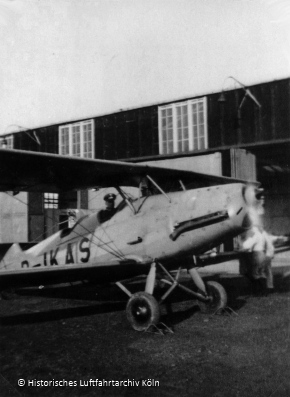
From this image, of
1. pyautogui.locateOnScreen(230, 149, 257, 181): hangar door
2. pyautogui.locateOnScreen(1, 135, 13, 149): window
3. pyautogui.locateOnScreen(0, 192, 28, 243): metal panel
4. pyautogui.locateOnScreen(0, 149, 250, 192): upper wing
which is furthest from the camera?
pyautogui.locateOnScreen(1, 135, 13, 149): window

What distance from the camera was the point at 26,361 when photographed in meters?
4.47

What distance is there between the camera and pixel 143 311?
559 cm

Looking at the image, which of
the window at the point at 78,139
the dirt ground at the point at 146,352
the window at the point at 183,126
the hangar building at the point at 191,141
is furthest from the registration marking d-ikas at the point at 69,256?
the window at the point at 78,139

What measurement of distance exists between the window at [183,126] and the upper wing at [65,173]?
19.7 feet

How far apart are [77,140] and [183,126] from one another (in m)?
4.88

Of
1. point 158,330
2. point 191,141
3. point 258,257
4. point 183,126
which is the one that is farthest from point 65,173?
point 183,126

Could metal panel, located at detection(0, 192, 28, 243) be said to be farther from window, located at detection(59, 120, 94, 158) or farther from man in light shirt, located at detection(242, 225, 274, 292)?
man in light shirt, located at detection(242, 225, 274, 292)

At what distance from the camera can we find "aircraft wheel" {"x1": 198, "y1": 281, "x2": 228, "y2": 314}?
6562 millimetres

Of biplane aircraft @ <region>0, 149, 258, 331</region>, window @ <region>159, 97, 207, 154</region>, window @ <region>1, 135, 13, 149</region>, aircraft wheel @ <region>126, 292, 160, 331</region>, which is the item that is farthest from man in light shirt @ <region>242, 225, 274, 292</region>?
window @ <region>1, 135, 13, 149</region>

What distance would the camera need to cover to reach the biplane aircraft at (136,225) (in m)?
5.60

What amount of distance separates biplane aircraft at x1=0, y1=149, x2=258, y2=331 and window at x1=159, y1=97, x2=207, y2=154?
6.40m

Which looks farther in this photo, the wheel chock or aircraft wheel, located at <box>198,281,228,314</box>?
aircraft wheel, located at <box>198,281,228,314</box>

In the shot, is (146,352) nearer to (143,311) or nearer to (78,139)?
(143,311)

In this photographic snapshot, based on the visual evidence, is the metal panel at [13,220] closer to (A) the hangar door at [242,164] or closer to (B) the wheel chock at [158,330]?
(A) the hangar door at [242,164]
